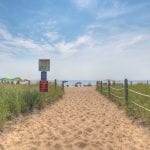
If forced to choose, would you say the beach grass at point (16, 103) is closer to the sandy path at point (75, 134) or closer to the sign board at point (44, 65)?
the sandy path at point (75, 134)

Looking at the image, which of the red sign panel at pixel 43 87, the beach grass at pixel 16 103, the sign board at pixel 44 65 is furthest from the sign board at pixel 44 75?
the beach grass at pixel 16 103

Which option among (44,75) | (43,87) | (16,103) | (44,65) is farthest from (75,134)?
(44,75)

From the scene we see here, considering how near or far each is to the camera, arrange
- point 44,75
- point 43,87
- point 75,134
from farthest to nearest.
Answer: point 44,75
point 43,87
point 75,134

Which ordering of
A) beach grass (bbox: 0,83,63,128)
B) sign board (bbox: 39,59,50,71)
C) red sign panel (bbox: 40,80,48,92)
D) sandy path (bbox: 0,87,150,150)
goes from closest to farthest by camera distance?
1. sandy path (bbox: 0,87,150,150)
2. beach grass (bbox: 0,83,63,128)
3. red sign panel (bbox: 40,80,48,92)
4. sign board (bbox: 39,59,50,71)

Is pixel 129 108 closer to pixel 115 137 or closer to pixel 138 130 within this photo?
pixel 138 130

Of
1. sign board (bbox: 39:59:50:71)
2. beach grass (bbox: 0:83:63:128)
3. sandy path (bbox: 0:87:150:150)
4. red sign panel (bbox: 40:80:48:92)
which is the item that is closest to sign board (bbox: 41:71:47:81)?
sign board (bbox: 39:59:50:71)

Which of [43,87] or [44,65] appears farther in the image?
[44,65]

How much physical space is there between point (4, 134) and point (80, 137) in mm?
2138

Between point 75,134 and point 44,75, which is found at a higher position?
point 44,75

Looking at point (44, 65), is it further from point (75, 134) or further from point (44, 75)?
point (75, 134)

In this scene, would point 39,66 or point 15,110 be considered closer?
point 15,110

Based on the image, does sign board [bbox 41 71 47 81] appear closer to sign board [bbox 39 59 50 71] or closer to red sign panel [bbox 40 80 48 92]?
sign board [bbox 39 59 50 71]

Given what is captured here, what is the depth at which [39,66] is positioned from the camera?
69.2 ft

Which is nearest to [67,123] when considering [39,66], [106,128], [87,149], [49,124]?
[49,124]
